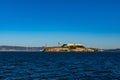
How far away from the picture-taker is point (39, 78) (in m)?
56.0

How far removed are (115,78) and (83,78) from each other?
20.6 feet

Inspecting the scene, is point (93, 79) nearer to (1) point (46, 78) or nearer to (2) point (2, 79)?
(1) point (46, 78)

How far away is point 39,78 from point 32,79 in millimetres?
2016

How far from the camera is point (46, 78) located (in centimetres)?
5603

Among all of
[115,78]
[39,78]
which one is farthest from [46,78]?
[115,78]

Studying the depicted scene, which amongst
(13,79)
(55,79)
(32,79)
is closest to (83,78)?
(55,79)

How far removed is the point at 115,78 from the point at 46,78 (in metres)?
13.6

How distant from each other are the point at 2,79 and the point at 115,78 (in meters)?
22.0

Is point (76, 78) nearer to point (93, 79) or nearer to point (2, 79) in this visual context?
point (93, 79)

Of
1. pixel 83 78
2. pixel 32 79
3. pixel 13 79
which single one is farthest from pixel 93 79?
pixel 13 79

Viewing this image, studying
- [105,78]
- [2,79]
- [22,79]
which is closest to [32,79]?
[22,79]

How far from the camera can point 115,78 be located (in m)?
55.4

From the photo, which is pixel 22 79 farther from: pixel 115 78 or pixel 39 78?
pixel 115 78

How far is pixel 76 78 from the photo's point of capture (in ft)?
184
